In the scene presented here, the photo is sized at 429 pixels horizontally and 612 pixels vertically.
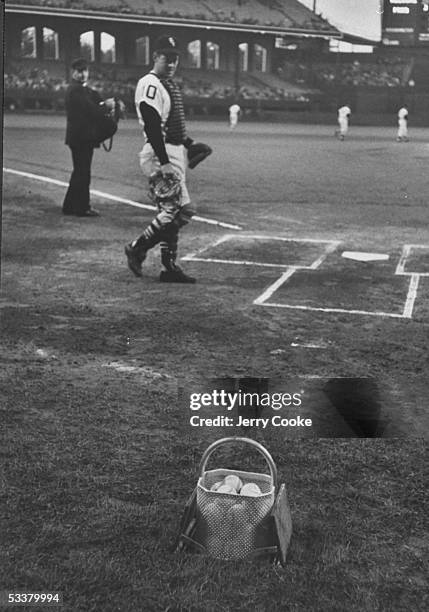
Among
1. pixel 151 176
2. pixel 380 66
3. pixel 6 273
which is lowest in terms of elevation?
pixel 6 273

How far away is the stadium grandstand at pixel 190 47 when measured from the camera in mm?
5871

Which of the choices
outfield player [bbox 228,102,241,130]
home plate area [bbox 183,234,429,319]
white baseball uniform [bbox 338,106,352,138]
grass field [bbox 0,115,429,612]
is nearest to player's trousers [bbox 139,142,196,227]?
grass field [bbox 0,115,429,612]

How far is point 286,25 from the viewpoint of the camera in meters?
6.59

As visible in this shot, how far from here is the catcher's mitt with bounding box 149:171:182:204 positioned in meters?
5.66

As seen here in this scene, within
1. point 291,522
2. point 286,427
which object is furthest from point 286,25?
point 291,522

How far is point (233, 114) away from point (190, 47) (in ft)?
10.6

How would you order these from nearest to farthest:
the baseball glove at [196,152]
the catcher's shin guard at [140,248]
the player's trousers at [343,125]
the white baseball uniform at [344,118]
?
1. the baseball glove at [196,152]
2. the catcher's shin guard at [140,248]
3. the white baseball uniform at [344,118]
4. the player's trousers at [343,125]

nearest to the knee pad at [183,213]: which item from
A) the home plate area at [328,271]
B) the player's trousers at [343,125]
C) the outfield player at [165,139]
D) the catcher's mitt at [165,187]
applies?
the outfield player at [165,139]

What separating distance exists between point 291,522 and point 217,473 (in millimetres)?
289

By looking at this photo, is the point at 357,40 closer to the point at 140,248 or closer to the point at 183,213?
the point at 183,213

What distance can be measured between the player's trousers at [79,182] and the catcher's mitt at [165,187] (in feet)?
6.35

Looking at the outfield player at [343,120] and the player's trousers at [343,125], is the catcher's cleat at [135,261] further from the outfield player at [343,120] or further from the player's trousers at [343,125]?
the player's trousers at [343,125]

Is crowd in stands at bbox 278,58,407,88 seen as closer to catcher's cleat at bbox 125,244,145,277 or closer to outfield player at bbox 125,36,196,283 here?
outfield player at bbox 125,36,196,283

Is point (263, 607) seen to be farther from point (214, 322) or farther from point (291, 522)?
point (214, 322)
